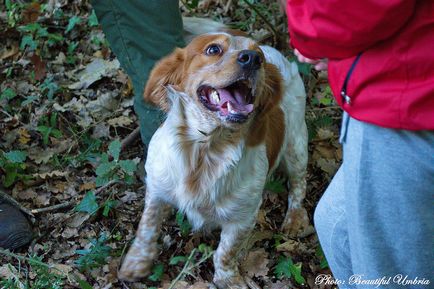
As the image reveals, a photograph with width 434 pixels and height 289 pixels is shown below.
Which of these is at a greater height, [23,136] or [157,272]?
[23,136]

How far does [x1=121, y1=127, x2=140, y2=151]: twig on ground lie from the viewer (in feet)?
14.3

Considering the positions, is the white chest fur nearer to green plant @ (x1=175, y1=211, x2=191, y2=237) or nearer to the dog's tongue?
the dog's tongue

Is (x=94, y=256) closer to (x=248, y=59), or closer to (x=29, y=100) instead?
(x=248, y=59)

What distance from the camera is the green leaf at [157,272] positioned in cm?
343

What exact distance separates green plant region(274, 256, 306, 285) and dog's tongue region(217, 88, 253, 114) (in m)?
1.12

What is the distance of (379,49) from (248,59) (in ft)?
3.62

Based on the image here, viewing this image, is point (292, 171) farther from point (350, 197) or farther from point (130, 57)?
point (350, 197)

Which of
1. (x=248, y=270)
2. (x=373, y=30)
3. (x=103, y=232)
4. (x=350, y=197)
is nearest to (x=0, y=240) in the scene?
(x=103, y=232)

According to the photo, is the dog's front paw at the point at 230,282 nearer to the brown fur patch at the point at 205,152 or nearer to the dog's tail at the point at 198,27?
the brown fur patch at the point at 205,152

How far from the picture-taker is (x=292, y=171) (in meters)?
4.05

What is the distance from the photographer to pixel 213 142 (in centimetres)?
307

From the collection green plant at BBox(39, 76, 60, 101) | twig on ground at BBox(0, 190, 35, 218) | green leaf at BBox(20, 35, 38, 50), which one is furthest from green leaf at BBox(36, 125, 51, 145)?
green leaf at BBox(20, 35, 38, 50)

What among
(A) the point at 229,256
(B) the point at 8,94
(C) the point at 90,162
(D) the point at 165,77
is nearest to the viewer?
(D) the point at 165,77

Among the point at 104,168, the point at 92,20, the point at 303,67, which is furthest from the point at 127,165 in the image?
the point at 92,20
